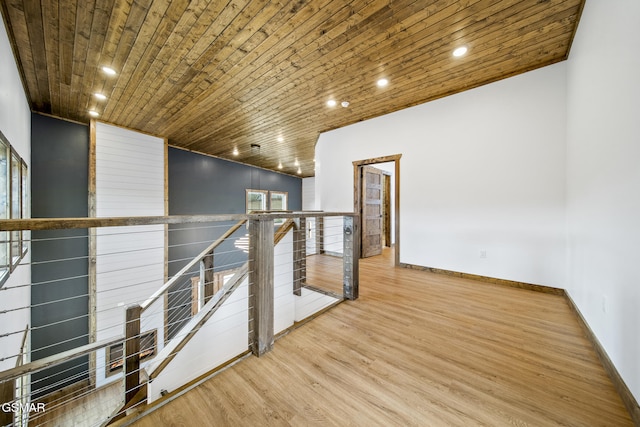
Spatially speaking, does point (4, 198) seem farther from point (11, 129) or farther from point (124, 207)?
point (124, 207)

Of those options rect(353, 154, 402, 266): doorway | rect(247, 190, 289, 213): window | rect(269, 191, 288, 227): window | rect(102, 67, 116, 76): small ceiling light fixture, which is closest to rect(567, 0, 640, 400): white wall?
rect(353, 154, 402, 266): doorway

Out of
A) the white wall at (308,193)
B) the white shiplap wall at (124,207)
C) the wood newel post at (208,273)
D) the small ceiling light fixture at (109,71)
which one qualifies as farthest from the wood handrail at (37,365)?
the white wall at (308,193)

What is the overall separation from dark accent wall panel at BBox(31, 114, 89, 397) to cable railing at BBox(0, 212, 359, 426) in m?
0.02

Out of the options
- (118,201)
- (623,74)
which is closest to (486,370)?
(623,74)

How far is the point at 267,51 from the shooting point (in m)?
2.49

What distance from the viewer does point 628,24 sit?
142 cm

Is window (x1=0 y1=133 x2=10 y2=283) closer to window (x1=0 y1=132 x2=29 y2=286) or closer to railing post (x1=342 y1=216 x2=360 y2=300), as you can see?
window (x1=0 y1=132 x2=29 y2=286)

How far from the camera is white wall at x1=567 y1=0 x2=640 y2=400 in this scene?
1329mm

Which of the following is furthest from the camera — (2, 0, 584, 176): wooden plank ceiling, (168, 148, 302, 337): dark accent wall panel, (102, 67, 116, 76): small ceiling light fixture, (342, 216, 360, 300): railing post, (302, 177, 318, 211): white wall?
(302, 177, 318, 211): white wall

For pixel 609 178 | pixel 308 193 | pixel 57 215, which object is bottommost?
pixel 57 215

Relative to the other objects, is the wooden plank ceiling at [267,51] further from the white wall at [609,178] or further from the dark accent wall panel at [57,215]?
the white wall at [609,178]

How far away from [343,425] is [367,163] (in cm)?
392

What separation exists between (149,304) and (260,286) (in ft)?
4.69

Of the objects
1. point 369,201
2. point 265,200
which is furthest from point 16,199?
point 265,200
